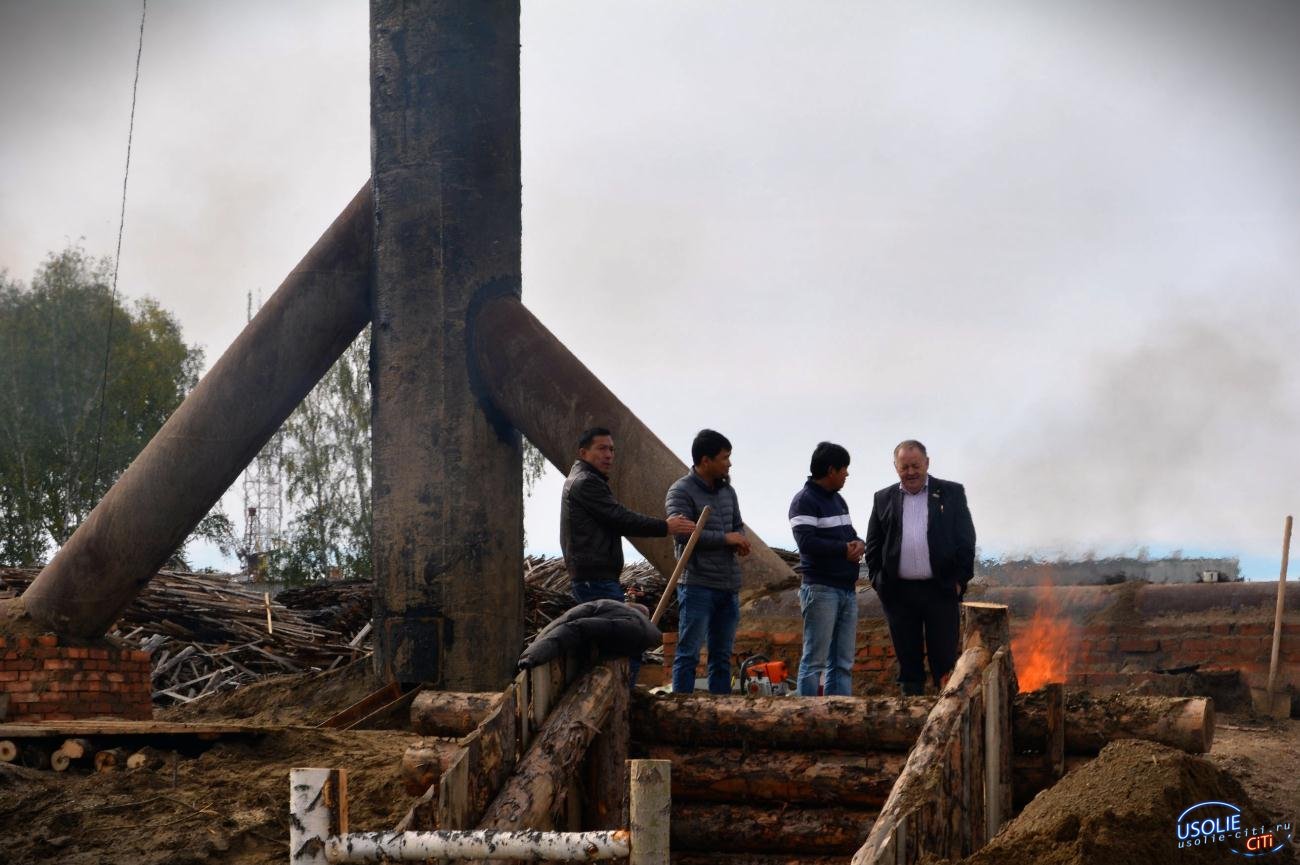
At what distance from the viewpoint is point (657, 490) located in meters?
11.1

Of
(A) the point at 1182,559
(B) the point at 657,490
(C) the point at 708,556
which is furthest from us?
(A) the point at 1182,559

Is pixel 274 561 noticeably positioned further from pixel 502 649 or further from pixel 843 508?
pixel 843 508

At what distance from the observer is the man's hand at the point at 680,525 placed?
8.60 metres

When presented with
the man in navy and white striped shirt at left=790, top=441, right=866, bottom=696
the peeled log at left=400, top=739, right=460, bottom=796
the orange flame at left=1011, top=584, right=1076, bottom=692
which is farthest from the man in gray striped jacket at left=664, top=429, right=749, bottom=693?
the orange flame at left=1011, top=584, right=1076, bottom=692

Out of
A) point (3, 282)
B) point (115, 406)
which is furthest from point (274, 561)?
point (3, 282)

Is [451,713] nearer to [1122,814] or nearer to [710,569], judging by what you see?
[710,569]

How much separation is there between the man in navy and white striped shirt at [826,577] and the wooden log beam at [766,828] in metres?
0.76

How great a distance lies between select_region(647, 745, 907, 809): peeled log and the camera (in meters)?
7.77

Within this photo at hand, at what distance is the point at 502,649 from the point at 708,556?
3.26 meters

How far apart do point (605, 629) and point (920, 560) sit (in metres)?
1.83

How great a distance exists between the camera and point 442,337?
1137cm

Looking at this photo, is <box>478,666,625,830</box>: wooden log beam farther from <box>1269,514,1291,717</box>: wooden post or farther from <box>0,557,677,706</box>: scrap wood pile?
<box>0,557,677,706</box>: scrap wood pile

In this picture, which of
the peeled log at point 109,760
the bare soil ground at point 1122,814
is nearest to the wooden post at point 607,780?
the bare soil ground at point 1122,814

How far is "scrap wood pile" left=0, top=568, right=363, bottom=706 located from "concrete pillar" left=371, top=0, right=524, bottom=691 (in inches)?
187
